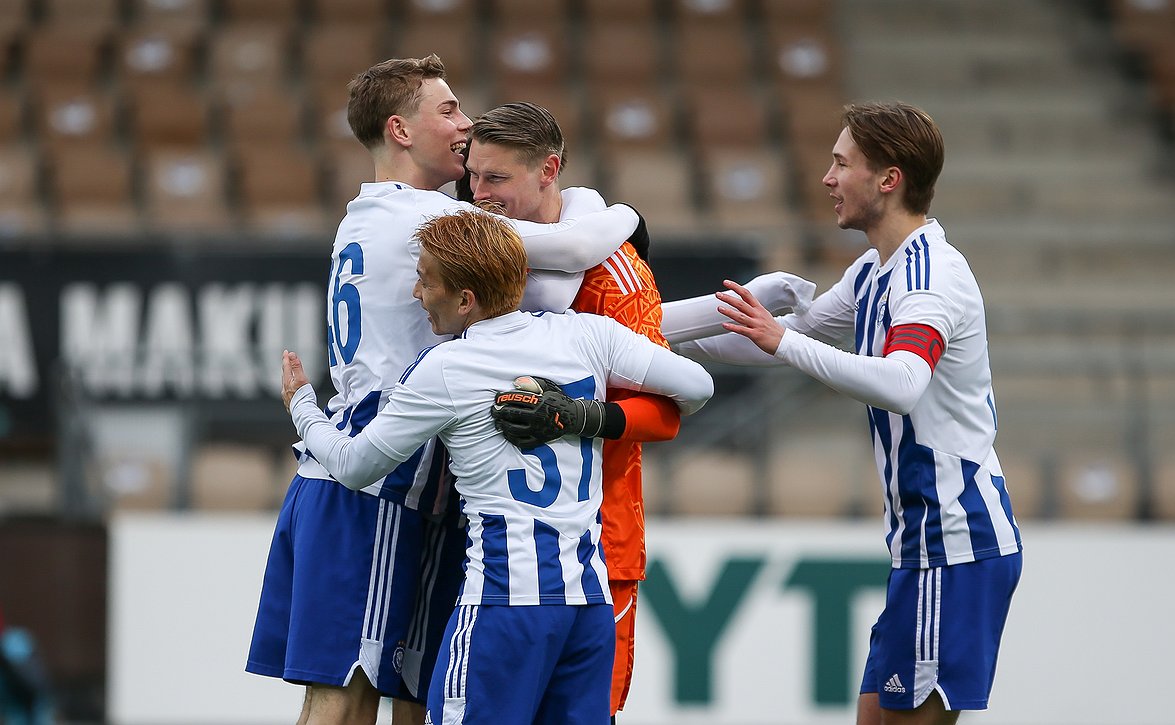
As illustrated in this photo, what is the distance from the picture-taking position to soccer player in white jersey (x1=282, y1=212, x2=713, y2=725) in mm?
3256

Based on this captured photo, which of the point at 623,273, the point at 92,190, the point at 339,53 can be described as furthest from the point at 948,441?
the point at 339,53

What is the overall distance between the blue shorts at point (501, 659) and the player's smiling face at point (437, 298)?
61 centimetres

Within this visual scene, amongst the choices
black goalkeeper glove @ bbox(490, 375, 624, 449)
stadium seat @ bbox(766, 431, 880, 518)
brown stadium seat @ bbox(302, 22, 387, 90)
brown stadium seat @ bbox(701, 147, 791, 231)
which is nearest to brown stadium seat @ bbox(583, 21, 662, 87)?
brown stadium seat @ bbox(701, 147, 791, 231)

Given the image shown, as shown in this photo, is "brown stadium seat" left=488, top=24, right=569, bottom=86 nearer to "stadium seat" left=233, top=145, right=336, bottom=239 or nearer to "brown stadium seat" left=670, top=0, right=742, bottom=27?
"brown stadium seat" left=670, top=0, right=742, bottom=27

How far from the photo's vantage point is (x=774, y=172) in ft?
33.7

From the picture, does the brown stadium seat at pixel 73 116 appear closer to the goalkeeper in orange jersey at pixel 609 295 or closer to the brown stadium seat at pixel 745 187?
the brown stadium seat at pixel 745 187

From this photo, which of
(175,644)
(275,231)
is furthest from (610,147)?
(175,644)

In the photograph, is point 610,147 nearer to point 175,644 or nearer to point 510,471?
point 175,644

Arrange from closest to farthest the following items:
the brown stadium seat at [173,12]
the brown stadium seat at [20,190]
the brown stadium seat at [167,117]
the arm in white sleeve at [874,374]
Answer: the arm in white sleeve at [874,374], the brown stadium seat at [20,190], the brown stadium seat at [167,117], the brown stadium seat at [173,12]

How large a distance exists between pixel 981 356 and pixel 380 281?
144cm

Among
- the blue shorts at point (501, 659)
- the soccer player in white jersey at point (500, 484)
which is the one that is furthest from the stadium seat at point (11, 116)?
the blue shorts at point (501, 659)

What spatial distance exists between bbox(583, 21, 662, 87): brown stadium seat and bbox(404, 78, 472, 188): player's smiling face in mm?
7431

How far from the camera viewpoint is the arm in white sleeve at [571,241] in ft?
11.5

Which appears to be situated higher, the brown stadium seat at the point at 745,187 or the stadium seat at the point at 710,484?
the brown stadium seat at the point at 745,187
